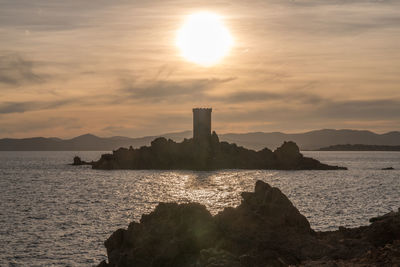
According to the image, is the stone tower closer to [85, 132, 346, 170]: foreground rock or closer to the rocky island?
the rocky island

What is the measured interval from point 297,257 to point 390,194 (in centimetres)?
5703

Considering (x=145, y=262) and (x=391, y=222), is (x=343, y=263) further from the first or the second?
(x=145, y=262)

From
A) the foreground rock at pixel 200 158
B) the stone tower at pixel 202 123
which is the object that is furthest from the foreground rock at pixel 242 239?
the foreground rock at pixel 200 158

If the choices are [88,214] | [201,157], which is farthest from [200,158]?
[88,214]

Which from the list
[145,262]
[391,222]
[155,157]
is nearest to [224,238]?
[145,262]

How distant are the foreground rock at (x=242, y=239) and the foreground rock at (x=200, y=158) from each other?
124459mm

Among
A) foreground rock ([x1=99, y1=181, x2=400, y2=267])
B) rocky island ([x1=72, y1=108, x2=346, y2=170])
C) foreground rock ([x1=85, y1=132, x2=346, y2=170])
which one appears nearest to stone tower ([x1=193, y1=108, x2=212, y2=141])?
rocky island ([x1=72, y1=108, x2=346, y2=170])

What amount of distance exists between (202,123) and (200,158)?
41.7 ft

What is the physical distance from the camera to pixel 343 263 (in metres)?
19.6

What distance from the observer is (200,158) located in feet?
501

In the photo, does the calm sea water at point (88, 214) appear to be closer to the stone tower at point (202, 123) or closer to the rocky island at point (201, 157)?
the stone tower at point (202, 123)

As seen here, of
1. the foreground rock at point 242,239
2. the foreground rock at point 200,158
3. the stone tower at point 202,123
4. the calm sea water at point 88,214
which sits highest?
the stone tower at point 202,123

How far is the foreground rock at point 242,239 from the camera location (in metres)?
21.1

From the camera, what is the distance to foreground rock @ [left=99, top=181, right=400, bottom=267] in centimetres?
2112
